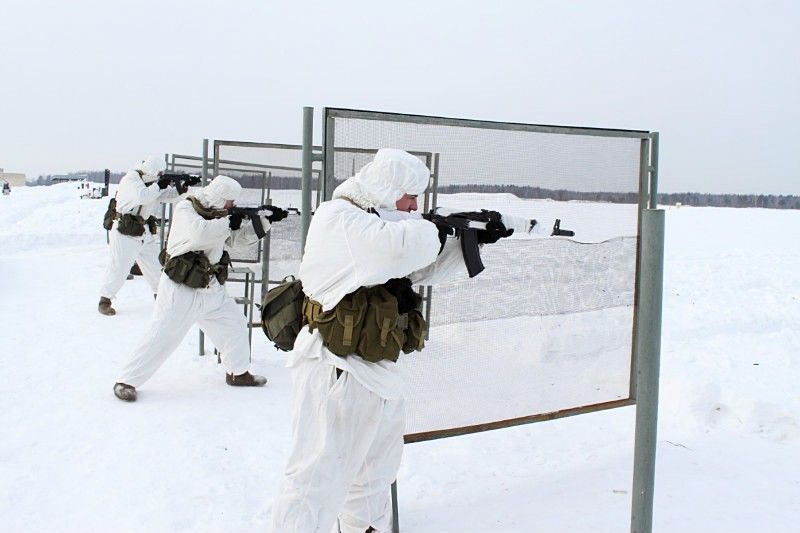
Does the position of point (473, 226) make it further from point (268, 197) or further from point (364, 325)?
point (268, 197)

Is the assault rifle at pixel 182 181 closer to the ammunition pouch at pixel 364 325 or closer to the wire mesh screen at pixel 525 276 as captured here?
the wire mesh screen at pixel 525 276

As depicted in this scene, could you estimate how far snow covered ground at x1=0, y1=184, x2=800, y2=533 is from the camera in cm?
337

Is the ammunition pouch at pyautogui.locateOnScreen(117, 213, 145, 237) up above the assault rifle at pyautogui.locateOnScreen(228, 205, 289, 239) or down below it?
below

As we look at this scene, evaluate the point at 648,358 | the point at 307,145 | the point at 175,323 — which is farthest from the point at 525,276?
the point at 175,323

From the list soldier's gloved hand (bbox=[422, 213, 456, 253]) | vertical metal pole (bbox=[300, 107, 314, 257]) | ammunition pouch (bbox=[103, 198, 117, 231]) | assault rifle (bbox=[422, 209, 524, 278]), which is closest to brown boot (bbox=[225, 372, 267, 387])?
vertical metal pole (bbox=[300, 107, 314, 257])

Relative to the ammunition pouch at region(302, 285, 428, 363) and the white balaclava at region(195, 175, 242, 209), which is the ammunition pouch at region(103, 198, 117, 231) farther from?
the ammunition pouch at region(302, 285, 428, 363)

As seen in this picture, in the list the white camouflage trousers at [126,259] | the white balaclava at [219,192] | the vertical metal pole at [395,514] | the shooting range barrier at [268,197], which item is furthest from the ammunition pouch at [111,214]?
the vertical metal pole at [395,514]

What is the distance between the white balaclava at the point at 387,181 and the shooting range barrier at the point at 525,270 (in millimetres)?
398

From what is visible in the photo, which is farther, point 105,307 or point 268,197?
point 105,307

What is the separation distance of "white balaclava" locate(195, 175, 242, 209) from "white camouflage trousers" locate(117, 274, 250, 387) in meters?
0.62

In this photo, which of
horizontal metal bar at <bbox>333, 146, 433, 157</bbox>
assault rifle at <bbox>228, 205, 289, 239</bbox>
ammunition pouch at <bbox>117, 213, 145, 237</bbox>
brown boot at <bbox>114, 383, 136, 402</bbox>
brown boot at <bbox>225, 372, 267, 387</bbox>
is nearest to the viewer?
horizontal metal bar at <bbox>333, 146, 433, 157</bbox>

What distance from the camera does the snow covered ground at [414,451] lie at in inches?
132

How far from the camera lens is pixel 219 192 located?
17.3ft

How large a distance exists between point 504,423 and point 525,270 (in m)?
0.83
